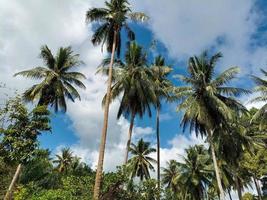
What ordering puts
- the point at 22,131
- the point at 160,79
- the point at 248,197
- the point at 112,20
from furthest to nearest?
the point at 248,197 < the point at 160,79 < the point at 112,20 < the point at 22,131

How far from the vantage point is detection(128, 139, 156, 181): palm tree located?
4069cm

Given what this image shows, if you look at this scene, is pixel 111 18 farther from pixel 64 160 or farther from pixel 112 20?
pixel 64 160

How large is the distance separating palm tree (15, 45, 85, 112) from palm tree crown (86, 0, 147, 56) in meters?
4.45

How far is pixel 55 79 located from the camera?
27.2 m

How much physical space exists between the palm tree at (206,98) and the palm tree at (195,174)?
540 inches

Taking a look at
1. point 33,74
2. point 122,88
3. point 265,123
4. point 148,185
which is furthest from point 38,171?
point 265,123

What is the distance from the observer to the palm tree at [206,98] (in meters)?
24.9

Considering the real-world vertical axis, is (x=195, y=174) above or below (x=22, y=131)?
above

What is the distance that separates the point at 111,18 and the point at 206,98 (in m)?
9.50

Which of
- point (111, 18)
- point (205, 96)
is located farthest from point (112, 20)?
point (205, 96)

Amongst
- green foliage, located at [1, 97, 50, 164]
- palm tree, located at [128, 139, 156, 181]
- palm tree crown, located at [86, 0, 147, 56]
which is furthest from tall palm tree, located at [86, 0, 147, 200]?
palm tree, located at [128, 139, 156, 181]

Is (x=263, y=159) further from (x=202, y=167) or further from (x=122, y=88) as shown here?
(x=122, y=88)

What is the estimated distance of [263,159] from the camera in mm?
33969

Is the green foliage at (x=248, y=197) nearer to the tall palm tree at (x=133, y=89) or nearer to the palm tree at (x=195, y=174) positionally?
the palm tree at (x=195, y=174)
